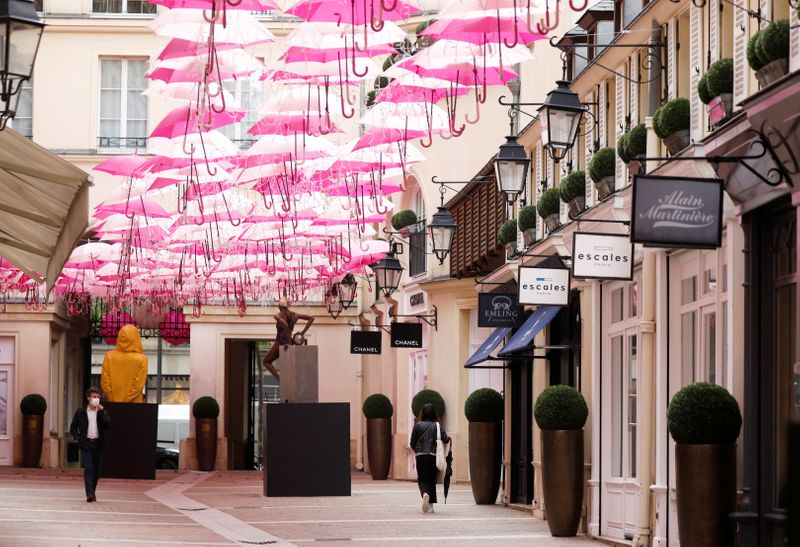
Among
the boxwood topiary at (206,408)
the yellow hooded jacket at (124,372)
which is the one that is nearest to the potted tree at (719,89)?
the yellow hooded jacket at (124,372)

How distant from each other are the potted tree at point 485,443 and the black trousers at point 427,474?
2091mm

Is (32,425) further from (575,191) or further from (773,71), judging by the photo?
(773,71)

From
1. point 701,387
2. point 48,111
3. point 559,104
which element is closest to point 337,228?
point 559,104

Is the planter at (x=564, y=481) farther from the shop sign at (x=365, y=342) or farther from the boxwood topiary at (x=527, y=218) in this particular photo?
the shop sign at (x=365, y=342)

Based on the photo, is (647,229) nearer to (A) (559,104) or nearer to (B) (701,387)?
(B) (701,387)

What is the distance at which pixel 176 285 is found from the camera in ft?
100

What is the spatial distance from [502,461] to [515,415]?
1537mm

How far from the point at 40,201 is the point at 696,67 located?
5.94 metres

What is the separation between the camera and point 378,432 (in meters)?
33.5

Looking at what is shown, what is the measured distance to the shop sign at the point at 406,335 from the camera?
31.0 metres

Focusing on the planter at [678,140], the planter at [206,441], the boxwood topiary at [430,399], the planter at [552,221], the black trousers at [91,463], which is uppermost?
the planter at [678,140]

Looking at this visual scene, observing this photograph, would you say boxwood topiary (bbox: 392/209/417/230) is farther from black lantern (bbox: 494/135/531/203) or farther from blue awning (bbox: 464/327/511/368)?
black lantern (bbox: 494/135/531/203)

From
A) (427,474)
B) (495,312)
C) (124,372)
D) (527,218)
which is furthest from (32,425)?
(527,218)

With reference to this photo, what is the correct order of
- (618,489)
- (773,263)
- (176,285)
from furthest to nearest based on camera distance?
(176,285), (618,489), (773,263)
